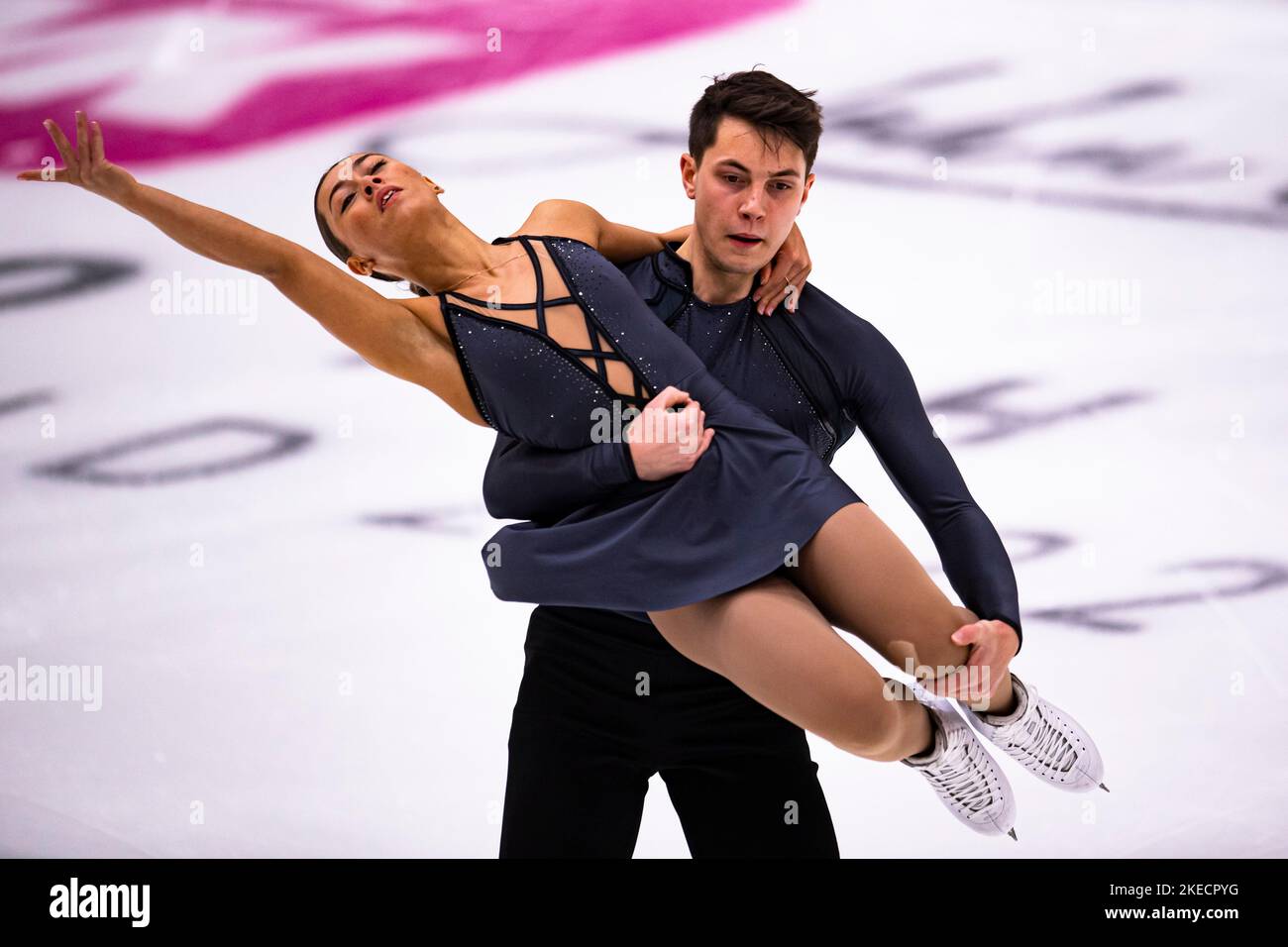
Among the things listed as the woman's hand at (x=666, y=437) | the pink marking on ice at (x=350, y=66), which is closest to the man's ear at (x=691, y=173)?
the woman's hand at (x=666, y=437)

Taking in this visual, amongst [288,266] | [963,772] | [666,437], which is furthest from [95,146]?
[963,772]

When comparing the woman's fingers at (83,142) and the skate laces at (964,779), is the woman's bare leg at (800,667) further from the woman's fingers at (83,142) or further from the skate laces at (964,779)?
the woman's fingers at (83,142)

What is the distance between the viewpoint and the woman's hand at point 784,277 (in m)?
2.58

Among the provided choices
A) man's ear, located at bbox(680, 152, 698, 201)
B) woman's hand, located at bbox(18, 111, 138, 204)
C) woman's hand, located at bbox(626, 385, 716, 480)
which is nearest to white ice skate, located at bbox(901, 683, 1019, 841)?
woman's hand, located at bbox(626, 385, 716, 480)

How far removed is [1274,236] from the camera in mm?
4371

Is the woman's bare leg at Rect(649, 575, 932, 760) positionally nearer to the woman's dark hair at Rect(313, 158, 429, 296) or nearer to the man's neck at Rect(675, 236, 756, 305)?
the man's neck at Rect(675, 236, 756, 305)

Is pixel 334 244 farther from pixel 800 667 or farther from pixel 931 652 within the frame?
pixel 931 652

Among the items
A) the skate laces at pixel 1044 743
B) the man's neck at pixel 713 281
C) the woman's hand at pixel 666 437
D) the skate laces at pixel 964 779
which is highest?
the man's neck at pixel 713 281

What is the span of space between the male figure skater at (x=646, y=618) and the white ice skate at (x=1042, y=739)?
0.04 meters

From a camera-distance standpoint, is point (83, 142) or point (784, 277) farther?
point (784, 277)

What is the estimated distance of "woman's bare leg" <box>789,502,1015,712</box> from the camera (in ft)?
7.55

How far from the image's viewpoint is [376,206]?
101 inches

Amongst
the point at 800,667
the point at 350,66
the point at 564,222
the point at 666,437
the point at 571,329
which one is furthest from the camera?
the point at 350,66

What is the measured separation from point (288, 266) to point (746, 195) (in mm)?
817
